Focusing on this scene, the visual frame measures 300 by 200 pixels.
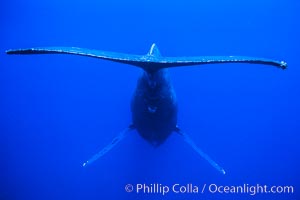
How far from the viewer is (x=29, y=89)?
8008 millimetres

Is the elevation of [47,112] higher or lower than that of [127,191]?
higher

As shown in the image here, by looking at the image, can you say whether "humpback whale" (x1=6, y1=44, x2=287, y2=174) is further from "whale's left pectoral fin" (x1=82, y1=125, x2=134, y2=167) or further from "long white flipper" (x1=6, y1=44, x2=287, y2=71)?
"whale's left pectoral fin" (x1=82, y1=125, x2=134, y2=167)

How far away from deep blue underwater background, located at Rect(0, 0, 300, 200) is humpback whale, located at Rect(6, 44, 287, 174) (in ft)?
8.51

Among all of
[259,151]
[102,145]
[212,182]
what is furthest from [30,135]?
[259,151]

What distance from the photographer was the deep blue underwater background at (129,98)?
775 cm

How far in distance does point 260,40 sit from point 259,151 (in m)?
2.31

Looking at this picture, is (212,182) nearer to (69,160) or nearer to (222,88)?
(222,88)

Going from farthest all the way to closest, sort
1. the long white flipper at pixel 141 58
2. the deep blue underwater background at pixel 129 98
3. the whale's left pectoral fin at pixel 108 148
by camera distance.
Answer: the deep blue underwater background at pixel 129 98
the whale's left pectoral fin at pixel 108 148
the long white flipper at pixel 141 58

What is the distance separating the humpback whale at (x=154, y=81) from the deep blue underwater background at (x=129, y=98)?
8.51 feet

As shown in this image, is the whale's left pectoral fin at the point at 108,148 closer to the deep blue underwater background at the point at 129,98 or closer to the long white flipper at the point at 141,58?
the long white flipper at the point at 141,58

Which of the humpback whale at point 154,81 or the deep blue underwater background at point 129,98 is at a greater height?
the deep blue underwater background at point 129,98

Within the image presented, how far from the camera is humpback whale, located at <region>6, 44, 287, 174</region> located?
2.68m

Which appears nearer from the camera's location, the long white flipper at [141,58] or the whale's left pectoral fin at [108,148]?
the long white flipper at [141,58]

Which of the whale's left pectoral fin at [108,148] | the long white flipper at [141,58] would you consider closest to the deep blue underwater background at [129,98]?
the whale's left pectoral fin at [108,148]
